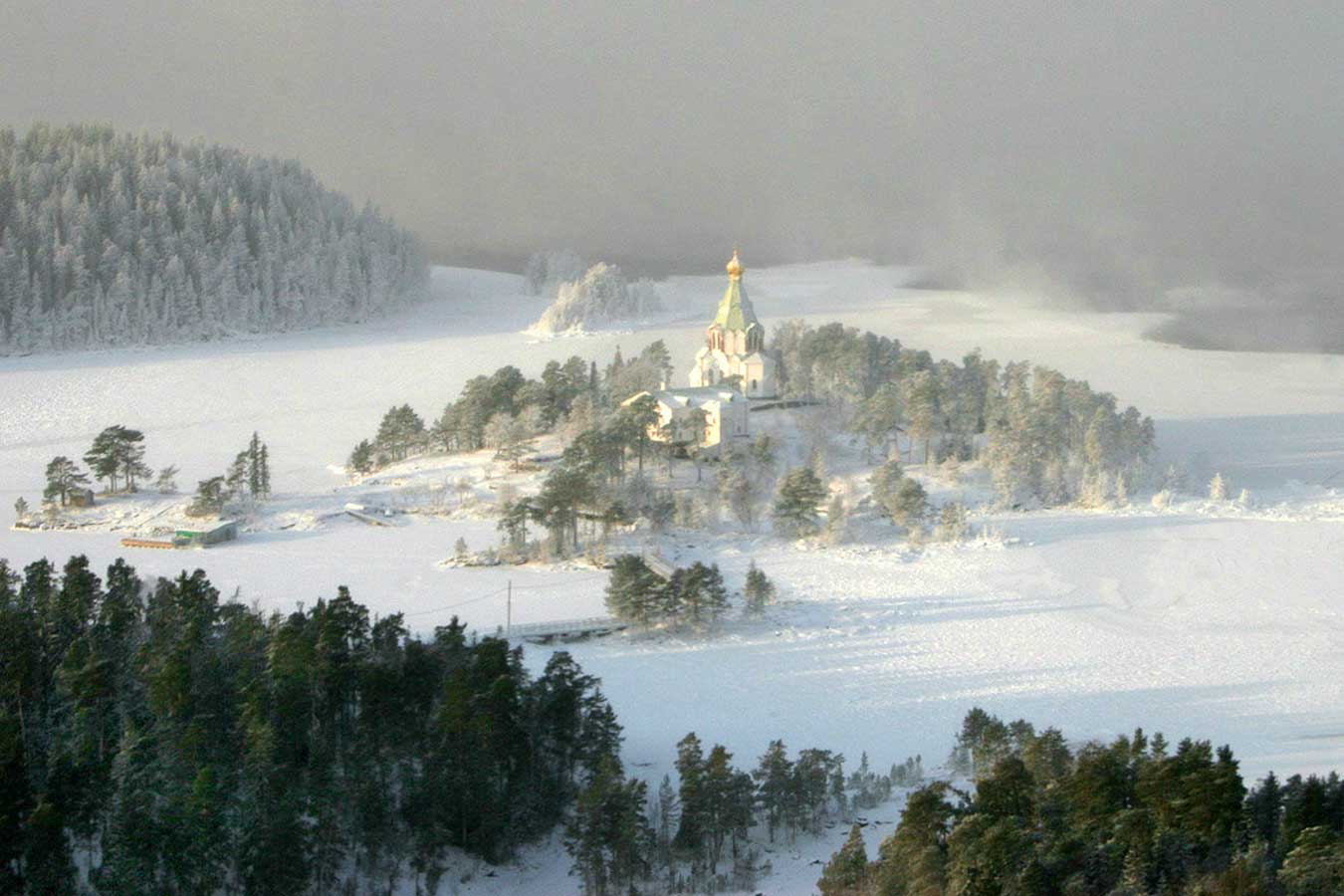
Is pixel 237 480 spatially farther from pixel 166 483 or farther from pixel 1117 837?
pixel 1117 837

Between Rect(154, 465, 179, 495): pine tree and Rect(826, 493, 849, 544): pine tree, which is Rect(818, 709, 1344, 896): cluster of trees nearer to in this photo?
Rect(826, 493, 849, 544): pine tree

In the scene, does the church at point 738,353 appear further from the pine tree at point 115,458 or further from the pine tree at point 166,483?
the pine tree at point 115,458

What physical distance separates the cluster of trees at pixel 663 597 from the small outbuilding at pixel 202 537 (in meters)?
9.26

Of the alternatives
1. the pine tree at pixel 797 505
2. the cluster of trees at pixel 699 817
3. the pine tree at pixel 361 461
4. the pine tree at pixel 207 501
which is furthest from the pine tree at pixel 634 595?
the pine tree at pixel 361 461

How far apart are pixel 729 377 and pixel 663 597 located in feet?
43.1

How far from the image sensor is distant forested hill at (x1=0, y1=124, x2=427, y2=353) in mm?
56188

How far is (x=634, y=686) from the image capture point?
20.2 meters

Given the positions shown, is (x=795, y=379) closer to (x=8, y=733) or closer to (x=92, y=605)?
(x=92, y=605)

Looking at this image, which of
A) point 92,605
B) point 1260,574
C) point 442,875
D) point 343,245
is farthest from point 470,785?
point 343,245

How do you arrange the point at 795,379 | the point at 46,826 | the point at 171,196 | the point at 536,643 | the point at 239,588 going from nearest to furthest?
the point at 46,826, the point at 536,643, the point at 239,588, the point at 795,379, the point at 171,196

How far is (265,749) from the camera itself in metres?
14.5

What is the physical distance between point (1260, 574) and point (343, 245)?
4882 centimetres

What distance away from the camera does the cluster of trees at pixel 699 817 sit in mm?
14531

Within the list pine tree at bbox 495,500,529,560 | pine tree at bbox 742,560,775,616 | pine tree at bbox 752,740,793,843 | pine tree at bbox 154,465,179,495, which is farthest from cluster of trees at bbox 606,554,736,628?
pine tree at bbox 154,465,179,495
